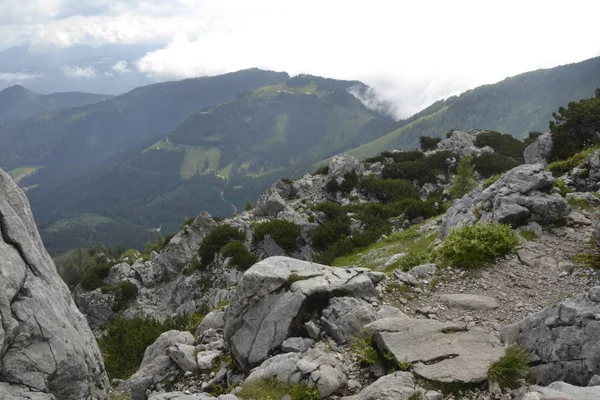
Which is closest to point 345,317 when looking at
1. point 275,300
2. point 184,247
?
point 275,300

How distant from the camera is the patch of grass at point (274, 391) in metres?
9.71

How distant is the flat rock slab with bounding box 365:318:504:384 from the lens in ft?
30.9

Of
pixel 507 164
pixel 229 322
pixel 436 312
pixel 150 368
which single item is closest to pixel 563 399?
pixel 436 312

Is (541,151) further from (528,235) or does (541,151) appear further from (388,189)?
(528,235)

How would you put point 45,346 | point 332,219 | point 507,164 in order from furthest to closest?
point 507,164
point 332,219
point 45,346

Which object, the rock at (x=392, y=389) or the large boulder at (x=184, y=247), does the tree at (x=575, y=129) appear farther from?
the large boulder at (x=184, y=247)

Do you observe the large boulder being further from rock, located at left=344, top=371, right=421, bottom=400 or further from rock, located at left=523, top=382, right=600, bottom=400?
rock, located at left=523, top=382, right=600, bottom=400

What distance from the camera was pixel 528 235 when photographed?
17.3m

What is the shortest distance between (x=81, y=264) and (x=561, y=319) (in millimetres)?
180629

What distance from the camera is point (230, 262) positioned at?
1684 inches

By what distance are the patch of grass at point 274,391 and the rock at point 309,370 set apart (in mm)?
170

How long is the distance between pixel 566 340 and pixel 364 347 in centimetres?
490

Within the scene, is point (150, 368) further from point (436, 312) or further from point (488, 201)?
point (488, 201)

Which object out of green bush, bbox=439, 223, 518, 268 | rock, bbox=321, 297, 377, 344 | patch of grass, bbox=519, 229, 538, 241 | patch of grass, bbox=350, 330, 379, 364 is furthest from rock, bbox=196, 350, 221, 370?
patch of grass, bbox=519, 229, 538, 241
